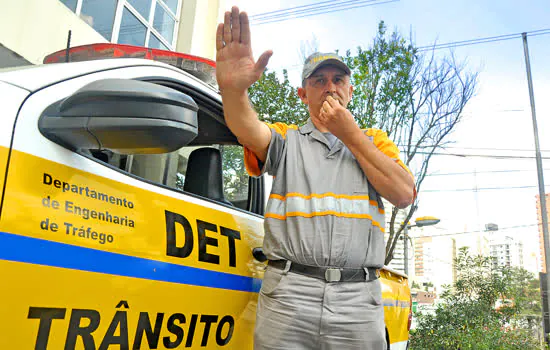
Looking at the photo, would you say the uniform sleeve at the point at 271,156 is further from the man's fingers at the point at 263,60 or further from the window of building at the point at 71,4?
the window of building at the point at 71,4

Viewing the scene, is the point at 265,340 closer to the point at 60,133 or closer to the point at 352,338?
the point at 352,338

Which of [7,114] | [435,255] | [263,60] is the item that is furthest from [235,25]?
[435,255]

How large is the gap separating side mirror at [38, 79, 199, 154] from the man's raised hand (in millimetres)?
296

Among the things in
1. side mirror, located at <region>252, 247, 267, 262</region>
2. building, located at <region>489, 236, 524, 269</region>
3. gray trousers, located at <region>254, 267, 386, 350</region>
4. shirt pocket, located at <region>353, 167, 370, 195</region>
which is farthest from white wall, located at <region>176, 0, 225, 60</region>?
building, located at <region>489, 236, 524, 269</region>

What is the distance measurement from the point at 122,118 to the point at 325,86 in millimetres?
1003

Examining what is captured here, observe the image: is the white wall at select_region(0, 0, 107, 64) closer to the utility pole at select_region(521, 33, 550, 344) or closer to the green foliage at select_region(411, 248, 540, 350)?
the green foliage at select_region(411, 248, 540, 350)

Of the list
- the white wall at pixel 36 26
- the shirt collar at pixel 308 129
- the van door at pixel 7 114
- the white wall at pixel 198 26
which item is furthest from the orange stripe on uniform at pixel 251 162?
the white wall at pixel 198 26

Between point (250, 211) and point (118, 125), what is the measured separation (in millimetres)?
1148

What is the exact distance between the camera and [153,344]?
1381 mm

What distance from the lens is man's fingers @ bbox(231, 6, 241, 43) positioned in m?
1.39

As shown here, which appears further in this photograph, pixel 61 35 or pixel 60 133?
pixel 61 35

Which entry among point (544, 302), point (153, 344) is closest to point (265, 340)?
point (153, 344)

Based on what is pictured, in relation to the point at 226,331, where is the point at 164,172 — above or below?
above

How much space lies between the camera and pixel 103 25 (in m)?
7.88
